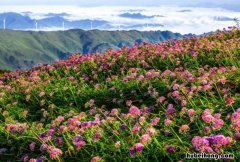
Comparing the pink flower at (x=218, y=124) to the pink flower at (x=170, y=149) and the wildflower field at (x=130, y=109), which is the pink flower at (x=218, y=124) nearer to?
the wildflower field at (x=130, y=109)

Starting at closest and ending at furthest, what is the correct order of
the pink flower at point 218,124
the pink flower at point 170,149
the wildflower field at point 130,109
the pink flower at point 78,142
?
1. the pink flower at point 218,124
2. the pink flower at point 170,149
3. the wildflower field at point 130,109
4. the pink flower at point 78,142

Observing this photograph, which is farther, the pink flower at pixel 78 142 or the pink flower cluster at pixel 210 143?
the pink flower at pixel 78 142

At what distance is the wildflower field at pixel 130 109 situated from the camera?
7273 mm

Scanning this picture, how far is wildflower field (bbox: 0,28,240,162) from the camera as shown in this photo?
727cm

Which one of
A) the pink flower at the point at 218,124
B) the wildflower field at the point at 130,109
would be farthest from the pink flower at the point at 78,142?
the pink flower at the point at 218,124

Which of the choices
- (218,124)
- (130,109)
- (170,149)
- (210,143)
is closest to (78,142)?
(130,109)

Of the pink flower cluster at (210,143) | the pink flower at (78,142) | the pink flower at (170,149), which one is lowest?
the pink flower at (78,142)

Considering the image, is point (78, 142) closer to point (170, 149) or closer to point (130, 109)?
point (130, 109)

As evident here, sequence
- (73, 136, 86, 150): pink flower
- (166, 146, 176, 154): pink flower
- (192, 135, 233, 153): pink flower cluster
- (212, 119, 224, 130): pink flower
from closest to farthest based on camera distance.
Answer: (192, 135, 233, 153): pink flower cluster, (212, 119, 224, 130): pink flower, (166, 146, 176, 154): pink flower, (73, 136, 86, 150): pink flower

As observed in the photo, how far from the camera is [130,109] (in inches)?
336

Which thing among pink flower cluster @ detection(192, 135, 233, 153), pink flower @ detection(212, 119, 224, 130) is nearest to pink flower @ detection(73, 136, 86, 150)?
pink flower @ detection(212, 119, 224, 130)

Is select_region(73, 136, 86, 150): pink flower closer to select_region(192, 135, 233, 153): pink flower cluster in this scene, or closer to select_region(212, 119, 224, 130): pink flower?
select_region(212, 119, 224, 130): pink flower

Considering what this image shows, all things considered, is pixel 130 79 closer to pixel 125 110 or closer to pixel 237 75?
pixel 125 110

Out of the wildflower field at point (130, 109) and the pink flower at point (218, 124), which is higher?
the pink flower at point (218, 124)
